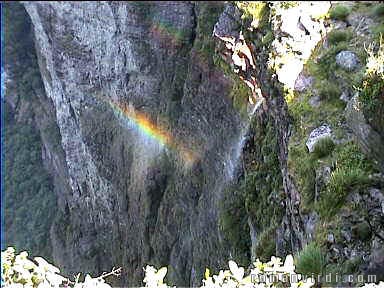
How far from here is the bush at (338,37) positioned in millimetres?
10453

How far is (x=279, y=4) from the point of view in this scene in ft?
39.2

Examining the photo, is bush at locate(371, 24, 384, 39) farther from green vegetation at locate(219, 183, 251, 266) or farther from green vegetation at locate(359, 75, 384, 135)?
green vegetation at locate(219, 183, 251, 266)

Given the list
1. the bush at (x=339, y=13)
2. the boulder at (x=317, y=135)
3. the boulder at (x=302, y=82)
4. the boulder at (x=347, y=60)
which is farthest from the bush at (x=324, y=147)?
the bush at (x=339, y=13)

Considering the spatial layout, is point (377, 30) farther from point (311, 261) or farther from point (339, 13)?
point (311, 261)

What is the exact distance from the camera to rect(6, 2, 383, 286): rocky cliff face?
9070 mm

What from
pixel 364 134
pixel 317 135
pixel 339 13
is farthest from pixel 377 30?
pixel 364 134

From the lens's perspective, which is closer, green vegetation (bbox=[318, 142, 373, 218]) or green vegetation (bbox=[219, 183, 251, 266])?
green vegetation (bbox=[318, 142, 373, 218])

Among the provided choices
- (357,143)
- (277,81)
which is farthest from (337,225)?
(277,81)

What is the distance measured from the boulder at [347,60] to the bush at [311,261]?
4.19m

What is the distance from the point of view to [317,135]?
8273mm

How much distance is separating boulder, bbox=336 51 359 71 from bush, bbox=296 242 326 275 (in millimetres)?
4185

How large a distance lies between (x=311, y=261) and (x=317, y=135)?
8.76 ft

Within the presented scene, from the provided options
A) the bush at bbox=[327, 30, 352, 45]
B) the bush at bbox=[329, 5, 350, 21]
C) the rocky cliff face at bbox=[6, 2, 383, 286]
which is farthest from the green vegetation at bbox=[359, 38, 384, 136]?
the bush at bbox=[329, 5, 350, 21]

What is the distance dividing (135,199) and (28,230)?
43.1 ft
